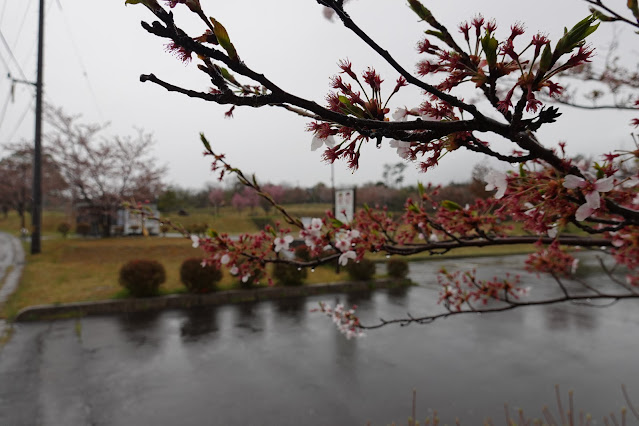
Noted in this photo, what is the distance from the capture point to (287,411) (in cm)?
368

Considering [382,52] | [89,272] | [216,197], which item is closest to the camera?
[382,52]

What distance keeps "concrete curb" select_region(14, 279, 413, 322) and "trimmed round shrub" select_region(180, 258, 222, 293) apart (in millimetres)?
258

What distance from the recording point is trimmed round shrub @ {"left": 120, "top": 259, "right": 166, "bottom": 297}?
7.77m

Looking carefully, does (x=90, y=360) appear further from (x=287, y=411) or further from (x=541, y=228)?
(x=541, y=228)

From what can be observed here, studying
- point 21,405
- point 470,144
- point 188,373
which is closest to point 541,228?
point 470,144

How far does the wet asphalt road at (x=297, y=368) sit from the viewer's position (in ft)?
12.1

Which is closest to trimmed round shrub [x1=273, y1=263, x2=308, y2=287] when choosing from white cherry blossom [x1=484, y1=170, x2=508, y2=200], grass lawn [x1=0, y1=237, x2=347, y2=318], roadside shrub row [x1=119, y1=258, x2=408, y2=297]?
roadside shrub row [x1=119, y1=258, x2=408, y2=297]

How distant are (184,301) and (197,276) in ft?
2.02

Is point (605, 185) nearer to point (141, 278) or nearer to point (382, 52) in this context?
point (382, 52)

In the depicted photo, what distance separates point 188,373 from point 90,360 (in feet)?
4.99

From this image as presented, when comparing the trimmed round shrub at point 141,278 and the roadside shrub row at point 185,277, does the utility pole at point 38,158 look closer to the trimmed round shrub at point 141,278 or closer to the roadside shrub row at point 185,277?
the roadside shrub row at point 185,277

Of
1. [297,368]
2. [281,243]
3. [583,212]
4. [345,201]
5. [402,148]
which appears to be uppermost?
[345,201]

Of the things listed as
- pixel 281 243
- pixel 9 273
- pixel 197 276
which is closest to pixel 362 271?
pixel 197 276

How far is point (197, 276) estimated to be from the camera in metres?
8.27
